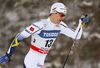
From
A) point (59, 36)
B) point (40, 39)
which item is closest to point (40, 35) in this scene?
point (40, 39)

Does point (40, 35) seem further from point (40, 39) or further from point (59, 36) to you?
point (59, 36)

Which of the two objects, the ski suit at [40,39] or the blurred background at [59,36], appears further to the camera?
the blurred background at [59,36]

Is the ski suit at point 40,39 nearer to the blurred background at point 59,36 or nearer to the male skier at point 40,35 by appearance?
the male skier at point 40,35

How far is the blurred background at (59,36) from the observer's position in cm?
803

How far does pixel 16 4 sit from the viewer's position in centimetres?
820

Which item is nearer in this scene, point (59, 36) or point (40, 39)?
point (40, 39)

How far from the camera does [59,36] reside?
823cm

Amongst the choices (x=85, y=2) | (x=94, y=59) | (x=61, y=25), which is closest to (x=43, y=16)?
(x=85, y=2)

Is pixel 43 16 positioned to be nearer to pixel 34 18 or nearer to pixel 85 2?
pixel 34 18

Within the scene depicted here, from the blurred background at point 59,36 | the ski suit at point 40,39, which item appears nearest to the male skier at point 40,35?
the ski suit at point 40,39

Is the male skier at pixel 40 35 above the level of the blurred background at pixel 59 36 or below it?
above

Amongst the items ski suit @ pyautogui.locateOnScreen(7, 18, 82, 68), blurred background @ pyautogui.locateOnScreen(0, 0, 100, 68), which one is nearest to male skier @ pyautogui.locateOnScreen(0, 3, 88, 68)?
ski suit @ pyautogui.locateOnScreen(7, 18, 82, 68)

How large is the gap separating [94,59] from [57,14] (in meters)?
5.89

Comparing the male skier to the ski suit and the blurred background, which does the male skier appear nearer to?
the ski suit
